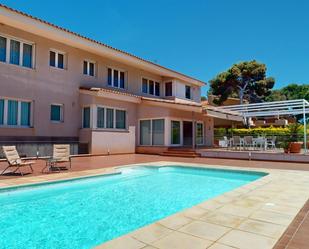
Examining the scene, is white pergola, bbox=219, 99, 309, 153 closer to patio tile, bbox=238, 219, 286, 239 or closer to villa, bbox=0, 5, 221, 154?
villa, bbox=0, 5, 221, 154

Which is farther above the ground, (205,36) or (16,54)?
(205,36)

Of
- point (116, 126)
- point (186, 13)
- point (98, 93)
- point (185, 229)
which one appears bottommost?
point (185, 229)

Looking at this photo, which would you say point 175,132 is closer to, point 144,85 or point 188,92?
point 144,85

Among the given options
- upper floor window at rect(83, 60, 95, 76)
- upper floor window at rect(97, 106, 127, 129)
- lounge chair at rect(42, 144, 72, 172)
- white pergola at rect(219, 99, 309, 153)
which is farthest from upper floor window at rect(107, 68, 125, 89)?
lounge chair at rect(42, 144, 72, 172)

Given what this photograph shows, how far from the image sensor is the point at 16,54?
17516 mm

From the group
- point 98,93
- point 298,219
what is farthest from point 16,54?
point 298,219

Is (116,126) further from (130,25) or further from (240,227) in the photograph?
(240,227)

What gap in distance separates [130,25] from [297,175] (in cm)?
2038

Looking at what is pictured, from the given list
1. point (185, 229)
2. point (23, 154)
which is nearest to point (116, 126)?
point (23, 154)

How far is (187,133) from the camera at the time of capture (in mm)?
25828

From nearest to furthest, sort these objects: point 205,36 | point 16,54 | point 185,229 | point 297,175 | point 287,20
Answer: point 185,229 → point 297,175 → point 16,54 → point 287,20 → point 205,36

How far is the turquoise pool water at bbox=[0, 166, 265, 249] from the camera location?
577 cm

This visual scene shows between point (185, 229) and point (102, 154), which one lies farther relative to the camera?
point (102, 154)

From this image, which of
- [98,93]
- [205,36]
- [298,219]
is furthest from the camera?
[205,36]
